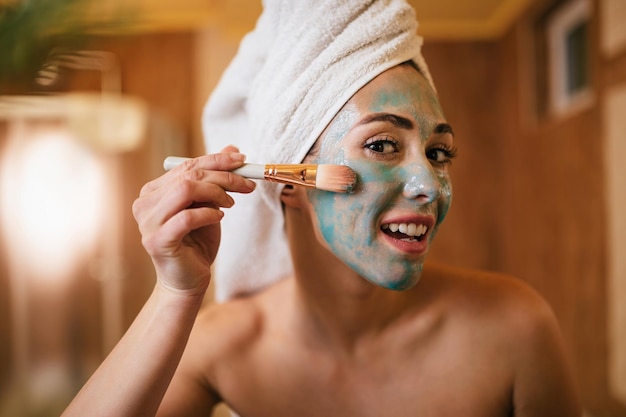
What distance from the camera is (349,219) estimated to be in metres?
0.65

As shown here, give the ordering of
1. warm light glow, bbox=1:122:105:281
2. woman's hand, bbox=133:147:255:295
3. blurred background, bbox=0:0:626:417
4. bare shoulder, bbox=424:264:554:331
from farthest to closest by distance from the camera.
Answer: warm light glow, bbox=1:122:105:281
blurred background, bbox=0:0:626:417
bare shoulder, bbox=424:264:554:331
woman's hand, bbox=133:147:255:295

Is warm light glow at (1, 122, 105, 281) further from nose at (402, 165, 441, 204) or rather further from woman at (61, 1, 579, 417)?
nose at (402, 165, 441, 204)

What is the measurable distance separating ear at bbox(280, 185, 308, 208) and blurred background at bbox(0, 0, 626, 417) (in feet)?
3.05

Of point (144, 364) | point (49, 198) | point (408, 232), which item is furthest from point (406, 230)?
point (49, 198)

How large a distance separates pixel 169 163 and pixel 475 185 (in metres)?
2.49

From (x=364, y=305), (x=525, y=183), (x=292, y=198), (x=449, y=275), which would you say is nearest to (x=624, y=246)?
(x=525, y=183)

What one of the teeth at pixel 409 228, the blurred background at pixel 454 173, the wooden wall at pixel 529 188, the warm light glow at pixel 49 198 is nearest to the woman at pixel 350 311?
the teeth at pixel 409 228

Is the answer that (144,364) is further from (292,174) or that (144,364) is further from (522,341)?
(522,341)

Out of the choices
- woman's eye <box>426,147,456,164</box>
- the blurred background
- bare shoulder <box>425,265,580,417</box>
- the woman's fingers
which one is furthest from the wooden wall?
the woman's fingers

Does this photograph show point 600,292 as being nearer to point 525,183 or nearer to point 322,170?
point 525,183

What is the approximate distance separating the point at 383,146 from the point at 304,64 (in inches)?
5.8

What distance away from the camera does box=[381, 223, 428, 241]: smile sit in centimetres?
64

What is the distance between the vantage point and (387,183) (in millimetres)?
628

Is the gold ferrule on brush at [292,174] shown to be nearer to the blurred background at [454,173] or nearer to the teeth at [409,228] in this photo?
the teeth at [409,228]
